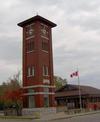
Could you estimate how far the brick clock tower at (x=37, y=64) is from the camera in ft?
177

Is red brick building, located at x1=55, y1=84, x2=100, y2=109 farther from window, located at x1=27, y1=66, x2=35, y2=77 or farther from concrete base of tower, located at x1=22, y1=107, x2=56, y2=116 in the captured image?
window, located at x1=27, y1=66, x2=35, y2=77

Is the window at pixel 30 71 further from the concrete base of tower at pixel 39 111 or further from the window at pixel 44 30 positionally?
the window at pixel 44 30

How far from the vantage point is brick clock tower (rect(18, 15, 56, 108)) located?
53.9m

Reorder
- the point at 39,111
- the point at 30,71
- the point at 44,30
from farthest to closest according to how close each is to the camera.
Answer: the point at 44,30
the point at 30,71
the point at 39,111

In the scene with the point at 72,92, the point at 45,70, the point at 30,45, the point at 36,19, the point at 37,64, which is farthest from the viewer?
the point at 72,92

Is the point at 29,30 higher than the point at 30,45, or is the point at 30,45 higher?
the point at 29,30

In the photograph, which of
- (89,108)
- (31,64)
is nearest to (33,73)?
(31,64)

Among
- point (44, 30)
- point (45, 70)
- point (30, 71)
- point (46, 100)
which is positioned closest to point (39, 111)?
point (46, 100)

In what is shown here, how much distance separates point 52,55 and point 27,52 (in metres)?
4.90

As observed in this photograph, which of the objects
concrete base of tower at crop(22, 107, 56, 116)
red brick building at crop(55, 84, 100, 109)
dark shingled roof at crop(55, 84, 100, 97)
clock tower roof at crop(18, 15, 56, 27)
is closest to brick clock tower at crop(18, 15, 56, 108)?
A: clock tower roof at crop(18, 15, 56, 27)

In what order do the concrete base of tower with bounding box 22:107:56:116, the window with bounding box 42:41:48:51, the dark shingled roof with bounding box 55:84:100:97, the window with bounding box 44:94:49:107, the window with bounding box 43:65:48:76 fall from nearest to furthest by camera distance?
the concrete base of tower with bounding box 22:107:56:116
the window with bounding box 44:94:49:107
the window with bounding box 43:65:48:76
the window with bounding box 42:41:48:51
the dark shingled roof with bounding box 55:84:100:97

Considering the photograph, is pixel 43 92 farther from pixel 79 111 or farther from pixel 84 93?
pixel 84 93

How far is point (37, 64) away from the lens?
5425 centimetres

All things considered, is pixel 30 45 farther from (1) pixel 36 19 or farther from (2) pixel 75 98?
(2) pixel 75 98
